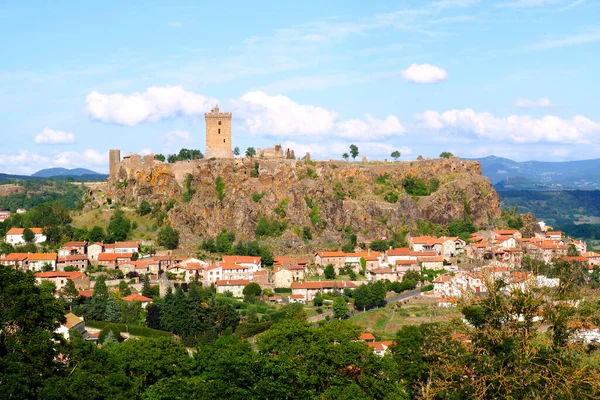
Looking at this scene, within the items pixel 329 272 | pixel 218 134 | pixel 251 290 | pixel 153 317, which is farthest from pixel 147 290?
pixel 218 134

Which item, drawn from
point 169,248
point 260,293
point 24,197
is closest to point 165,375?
point 260,293

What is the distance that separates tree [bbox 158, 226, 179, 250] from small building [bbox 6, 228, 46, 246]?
10.4 m

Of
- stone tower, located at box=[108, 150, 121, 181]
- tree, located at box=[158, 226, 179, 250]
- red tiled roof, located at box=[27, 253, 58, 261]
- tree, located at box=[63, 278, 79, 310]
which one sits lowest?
tree, located at box=[63, 278, 79, 310]

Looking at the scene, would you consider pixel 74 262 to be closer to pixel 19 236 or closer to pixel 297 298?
pixel 19 236

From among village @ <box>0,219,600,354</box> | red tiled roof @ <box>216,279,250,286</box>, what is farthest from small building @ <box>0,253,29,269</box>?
red tiled roof @ <box>216,279,250,286</box>

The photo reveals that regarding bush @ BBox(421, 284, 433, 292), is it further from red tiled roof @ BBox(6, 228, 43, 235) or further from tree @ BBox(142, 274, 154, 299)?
red tiled roof @ BBox(6, 228, 43, 235)

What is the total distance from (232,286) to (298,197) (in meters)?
18.4

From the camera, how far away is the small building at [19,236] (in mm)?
72625

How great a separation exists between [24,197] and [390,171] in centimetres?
8238

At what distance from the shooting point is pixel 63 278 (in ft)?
207

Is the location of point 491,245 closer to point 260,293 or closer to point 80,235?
point 260,293

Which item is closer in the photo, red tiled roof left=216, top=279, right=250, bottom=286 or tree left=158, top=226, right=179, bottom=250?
red tiled roof left=216, top=279, right=250, bottom=286

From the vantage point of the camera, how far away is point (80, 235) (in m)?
74.6

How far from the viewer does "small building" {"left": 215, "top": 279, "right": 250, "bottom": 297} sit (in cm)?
6450
